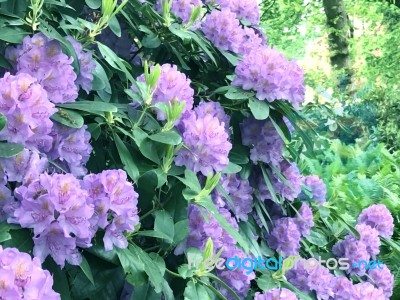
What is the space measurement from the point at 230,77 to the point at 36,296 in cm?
92

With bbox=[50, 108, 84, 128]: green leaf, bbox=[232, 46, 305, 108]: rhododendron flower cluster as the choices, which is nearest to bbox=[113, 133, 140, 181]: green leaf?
bbox=[50, 108, 84, 128]: green leaf

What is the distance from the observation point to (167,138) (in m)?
1.15

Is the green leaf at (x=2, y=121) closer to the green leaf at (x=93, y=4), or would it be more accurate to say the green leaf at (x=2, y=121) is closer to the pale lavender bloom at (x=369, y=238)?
the green leaf at (x=93, y=4)

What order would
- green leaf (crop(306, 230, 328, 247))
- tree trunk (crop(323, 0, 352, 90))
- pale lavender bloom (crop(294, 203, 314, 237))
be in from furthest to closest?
tree trunk (crop(323, 0, 352, 90)) → green leaf (crop(306, 230, 328, 247)) → pale lavender bloom (crop(294, 203, 314, 237))

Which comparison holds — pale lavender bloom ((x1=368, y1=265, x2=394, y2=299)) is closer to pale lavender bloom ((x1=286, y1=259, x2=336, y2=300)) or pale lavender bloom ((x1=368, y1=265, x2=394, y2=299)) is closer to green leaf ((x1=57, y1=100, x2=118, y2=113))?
pale lavender bloom ((x1=286, y1=259, x2=336, y2=300))

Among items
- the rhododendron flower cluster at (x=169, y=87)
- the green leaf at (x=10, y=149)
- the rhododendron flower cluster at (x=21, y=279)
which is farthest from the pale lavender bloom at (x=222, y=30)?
the rhododendron flower cluster at (x=21, y=279)

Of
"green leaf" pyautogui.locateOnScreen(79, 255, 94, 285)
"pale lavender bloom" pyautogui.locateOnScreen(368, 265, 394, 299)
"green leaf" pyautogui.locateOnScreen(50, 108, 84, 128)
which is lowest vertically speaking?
"pale lavender bloom" pyautogui.locateOnScreen(368, 265, 394, 299)

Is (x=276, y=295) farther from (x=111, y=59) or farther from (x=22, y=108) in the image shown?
(x=22, y=108)

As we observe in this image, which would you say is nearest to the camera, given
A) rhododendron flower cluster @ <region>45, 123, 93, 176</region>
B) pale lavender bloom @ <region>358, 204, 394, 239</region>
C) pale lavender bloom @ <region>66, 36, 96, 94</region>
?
rhododendron flower cluster @ <region>45, 123, 93, 176</region>

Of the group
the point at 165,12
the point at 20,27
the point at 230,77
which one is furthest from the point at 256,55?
the point at 20,27

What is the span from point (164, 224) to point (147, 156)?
14 cm

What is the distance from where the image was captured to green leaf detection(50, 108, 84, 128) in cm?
108

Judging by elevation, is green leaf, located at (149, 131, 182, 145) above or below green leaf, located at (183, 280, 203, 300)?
above

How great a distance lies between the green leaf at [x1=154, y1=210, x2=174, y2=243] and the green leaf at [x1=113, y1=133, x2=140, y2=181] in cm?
9
